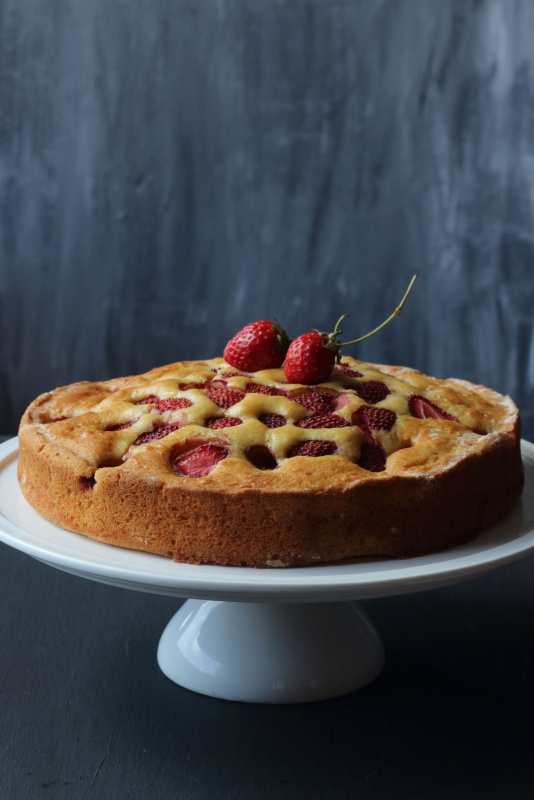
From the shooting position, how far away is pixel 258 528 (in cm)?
138

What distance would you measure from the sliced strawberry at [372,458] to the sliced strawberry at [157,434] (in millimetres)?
342

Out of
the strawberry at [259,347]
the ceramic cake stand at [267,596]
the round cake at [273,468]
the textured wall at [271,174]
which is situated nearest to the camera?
the ceramic cake stand at [267,596]

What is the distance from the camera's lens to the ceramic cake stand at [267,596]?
1.28m

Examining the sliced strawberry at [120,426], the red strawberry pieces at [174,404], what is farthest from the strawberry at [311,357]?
the sliced strawberry at [120,426]

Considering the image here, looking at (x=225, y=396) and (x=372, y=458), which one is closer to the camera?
(x=372, y=458)

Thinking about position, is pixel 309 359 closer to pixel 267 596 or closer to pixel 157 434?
pixel 157 434

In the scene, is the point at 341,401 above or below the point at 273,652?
above

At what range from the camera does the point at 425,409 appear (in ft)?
5.74

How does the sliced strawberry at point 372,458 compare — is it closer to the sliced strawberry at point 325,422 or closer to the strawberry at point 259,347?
the sliced strawberry at point 325,422

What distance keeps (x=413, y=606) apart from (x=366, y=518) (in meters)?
0.76

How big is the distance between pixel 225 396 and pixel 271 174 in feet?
6.53

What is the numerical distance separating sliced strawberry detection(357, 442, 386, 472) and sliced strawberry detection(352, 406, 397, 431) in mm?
44

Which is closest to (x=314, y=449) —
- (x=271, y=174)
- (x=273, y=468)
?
(x=273, y=468)

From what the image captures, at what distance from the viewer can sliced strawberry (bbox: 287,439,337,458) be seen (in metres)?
1.51
